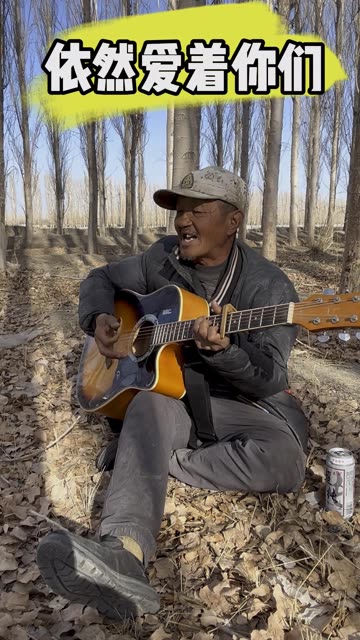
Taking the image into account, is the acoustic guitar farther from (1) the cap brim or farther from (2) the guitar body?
(1) the cap brim

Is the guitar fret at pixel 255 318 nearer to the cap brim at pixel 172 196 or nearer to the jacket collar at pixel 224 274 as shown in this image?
the jacket collar at pixel 224 274

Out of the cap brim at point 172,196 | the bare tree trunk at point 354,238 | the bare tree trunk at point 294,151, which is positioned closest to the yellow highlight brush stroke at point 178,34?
the bare tree trunk at point 294,151

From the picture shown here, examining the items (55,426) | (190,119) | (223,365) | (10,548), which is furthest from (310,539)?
(190,119)

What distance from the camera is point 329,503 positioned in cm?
260

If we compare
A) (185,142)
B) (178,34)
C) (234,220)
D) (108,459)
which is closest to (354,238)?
(185,142)

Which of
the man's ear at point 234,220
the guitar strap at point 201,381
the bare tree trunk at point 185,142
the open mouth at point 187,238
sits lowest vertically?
the guitar strap at point 201,381

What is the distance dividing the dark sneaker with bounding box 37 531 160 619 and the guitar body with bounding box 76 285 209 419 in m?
0.83

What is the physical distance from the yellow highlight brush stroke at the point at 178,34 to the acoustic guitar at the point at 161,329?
390 cm

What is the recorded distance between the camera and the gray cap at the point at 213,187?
2719mm

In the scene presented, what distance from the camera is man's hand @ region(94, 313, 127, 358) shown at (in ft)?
9.70

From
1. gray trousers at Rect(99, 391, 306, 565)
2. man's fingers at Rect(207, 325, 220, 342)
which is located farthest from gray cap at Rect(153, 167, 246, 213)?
gray trousers at Rect(99, 391, 306, 565)

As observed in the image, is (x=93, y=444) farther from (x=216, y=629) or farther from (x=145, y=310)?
(x=216, y=629)

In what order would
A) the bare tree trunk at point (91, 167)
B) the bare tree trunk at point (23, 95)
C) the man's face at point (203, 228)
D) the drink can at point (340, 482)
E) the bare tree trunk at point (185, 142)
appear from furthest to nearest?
the bare tree trunk at point (23, 95)
the bare tree trunk at point (91, 167)
the bare tree trunk at point (185, 142)
the man's face at point (203, 228)
the drink can at point (340, 482)

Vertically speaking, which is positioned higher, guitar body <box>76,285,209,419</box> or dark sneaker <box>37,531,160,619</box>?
guitar body <box>76,285,209,419</box>
